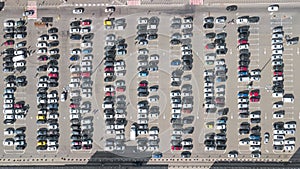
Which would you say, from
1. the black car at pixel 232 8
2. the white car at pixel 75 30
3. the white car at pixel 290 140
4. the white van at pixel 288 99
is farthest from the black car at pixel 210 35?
the white car at pixel 75 30

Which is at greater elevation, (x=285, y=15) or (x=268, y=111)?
(x=285, y=15)

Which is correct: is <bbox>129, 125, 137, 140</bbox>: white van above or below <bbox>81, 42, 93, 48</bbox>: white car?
below

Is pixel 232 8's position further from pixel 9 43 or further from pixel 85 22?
pixel 9 43

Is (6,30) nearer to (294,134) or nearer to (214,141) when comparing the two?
(214,141)

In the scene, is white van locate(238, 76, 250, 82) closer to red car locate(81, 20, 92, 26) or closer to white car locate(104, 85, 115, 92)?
white car locate(104, 85, 115, 92)

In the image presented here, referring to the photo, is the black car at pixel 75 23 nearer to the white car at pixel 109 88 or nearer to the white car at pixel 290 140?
the white car at pixel 109 88

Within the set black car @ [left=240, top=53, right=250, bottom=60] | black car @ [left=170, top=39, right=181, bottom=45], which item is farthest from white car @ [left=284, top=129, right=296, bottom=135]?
black car @ [left=170, top=39, right=181, bottom=45]

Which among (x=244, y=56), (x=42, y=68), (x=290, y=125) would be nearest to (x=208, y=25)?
(x=244, y=56)

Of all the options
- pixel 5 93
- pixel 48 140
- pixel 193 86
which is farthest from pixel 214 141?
pixel 5 93
